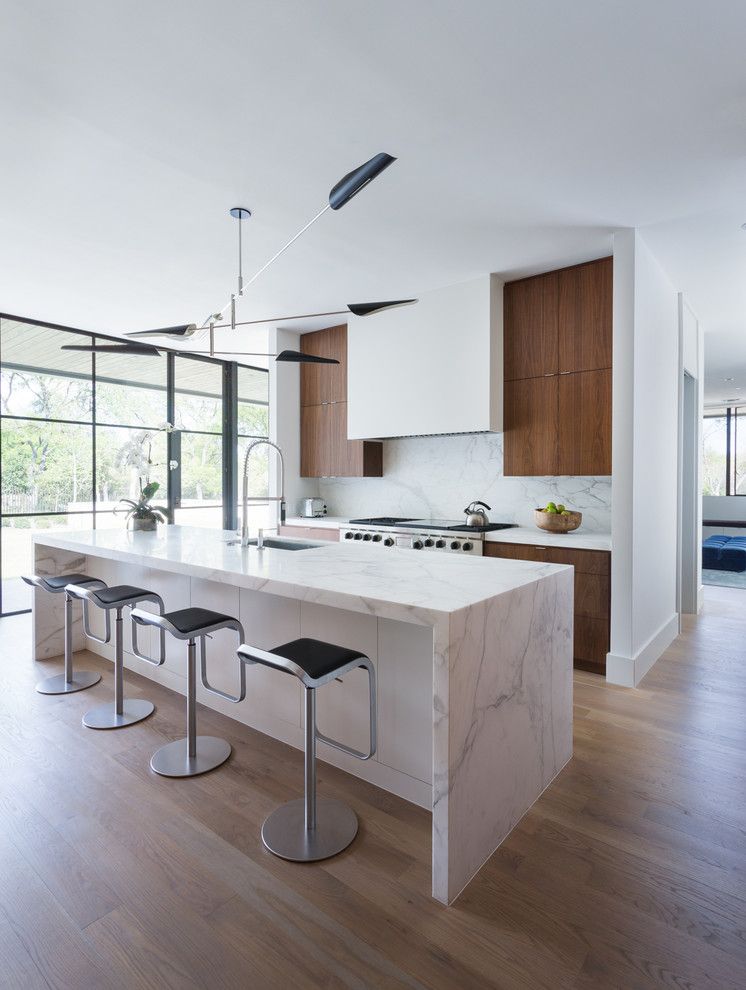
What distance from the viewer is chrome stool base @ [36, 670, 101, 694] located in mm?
3125

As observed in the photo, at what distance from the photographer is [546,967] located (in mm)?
1357

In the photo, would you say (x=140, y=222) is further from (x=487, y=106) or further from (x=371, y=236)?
(x=487, y=106)

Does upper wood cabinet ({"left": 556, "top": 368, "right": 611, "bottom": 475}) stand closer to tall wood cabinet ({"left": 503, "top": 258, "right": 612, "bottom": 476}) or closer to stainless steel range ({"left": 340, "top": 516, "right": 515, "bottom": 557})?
tall wood cabinet ({"left": 503, "top": 258, "right": 612, "bottom": 476})

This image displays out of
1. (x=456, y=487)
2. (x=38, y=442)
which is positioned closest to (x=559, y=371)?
(x=456, y=487)

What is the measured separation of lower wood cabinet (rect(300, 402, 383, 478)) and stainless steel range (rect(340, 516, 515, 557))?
0.64 m

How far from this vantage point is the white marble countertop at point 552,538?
3.38 m

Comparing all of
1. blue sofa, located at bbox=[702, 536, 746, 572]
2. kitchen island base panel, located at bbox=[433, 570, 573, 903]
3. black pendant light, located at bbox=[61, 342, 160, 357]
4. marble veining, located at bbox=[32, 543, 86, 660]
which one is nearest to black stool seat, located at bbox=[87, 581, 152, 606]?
marble veining, located at bbox=[32, 543, 86, 660]

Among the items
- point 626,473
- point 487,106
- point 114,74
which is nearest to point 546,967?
point 626,473

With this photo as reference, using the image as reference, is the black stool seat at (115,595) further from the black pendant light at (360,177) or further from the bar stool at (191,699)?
the black pendant light at (360,177)

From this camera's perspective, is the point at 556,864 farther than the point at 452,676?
Yes

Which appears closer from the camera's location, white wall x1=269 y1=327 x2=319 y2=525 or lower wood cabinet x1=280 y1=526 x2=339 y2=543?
lower wood cabinet x1=280 y1=526 x2=339 y2=543

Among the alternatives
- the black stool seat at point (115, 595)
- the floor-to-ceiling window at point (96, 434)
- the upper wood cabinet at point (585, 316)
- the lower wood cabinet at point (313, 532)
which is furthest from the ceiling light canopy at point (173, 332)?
the upper wood cabinet at point (585, 316)

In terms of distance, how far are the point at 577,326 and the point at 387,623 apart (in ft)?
8.78

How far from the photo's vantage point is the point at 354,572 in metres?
2.04
